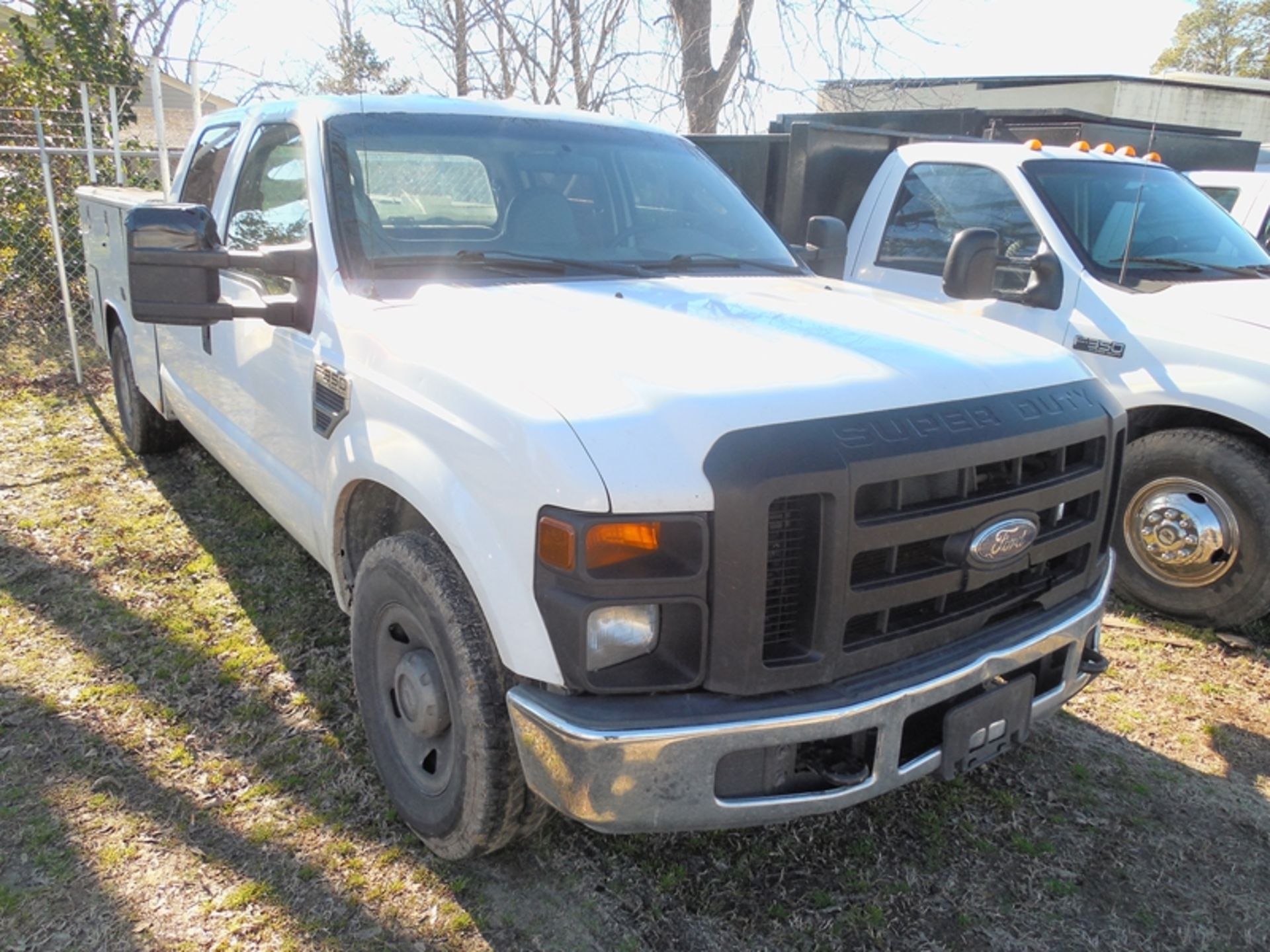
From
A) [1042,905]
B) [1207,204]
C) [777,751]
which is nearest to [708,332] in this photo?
[777,751]

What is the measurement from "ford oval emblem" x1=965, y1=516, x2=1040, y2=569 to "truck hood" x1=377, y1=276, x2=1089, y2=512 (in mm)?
316

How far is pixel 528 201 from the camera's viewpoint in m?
3.42

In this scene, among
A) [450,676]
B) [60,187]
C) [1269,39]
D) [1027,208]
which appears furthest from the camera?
[1269,39]

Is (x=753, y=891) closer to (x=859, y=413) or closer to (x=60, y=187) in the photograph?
(x=859, y=413)

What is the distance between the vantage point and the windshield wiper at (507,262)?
300cm

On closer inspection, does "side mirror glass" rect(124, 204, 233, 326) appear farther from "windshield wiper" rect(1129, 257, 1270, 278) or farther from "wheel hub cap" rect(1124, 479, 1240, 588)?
"windshield wiper" rect(1129, 257, 1270, 278)

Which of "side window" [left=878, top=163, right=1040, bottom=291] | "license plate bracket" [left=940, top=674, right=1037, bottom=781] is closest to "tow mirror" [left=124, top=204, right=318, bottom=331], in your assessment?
"license plate bracket" [left=940, top=674, right=1037, bottom=781]

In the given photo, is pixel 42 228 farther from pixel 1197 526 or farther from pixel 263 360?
pixel 1197 526

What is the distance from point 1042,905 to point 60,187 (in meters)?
11.4

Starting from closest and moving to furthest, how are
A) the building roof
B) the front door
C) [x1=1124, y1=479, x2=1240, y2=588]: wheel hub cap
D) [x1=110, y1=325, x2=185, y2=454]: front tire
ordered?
the front door → [x1=1124, y1=479, x2=1240, y2=588]: wheel hub cap → [x1=110, y1=325, x2=185, y2=454]: front tire → the building roof

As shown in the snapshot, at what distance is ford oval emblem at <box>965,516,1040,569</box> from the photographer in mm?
2234

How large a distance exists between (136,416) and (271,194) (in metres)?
2.93

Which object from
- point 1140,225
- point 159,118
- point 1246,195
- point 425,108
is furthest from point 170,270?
point 1246,195

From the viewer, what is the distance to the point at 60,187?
10477 millimetres
